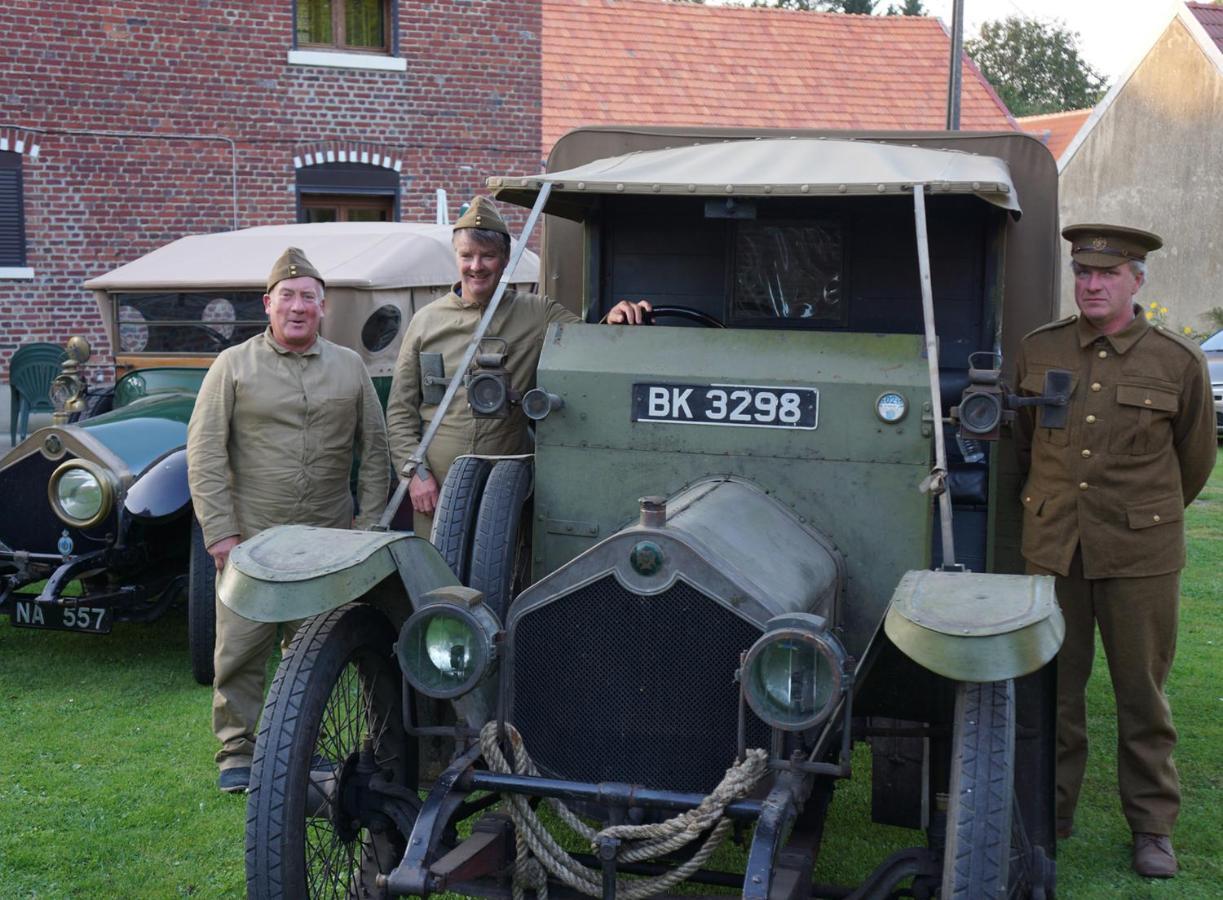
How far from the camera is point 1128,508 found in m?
4.18

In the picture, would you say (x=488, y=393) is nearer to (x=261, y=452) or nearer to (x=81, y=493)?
(x=261, y=452)

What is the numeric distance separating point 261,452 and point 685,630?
2.28 m

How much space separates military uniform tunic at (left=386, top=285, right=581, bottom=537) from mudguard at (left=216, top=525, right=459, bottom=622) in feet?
5.15

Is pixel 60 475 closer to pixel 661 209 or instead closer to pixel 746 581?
pixel 661 209

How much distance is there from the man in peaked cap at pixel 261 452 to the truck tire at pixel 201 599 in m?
1.04

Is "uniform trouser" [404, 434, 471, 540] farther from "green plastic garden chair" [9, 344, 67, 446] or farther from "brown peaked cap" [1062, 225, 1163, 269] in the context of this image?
"green plastic garden chair" [9, 344, 67, 446]

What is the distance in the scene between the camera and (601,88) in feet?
60.0

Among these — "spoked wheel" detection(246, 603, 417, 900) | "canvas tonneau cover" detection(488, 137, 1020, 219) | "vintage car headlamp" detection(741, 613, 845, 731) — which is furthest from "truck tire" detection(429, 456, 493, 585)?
"vintage car headlamp" detection(741, 613, 845, 731)

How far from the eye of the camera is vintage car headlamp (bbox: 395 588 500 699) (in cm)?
317

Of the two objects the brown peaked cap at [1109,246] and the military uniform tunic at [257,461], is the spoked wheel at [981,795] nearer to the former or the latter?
the brown peaked cap at [1109,246]

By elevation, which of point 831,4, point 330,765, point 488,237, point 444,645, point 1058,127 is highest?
point 831,4

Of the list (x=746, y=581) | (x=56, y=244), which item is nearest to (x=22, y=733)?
(x=746, y=581)

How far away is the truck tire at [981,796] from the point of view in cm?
286

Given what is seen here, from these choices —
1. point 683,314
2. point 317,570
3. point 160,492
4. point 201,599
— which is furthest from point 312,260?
point 317,570
